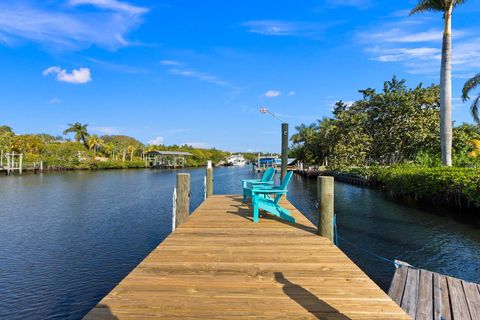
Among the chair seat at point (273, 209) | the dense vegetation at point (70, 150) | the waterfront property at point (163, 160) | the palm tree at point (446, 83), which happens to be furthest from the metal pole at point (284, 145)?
the waterfront property at point (163, 160)

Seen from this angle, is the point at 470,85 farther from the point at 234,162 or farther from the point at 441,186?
the point at 234,162

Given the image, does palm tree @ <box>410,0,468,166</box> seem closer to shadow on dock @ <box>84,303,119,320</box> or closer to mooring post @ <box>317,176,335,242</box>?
mooring post @ <box>317,176,335,242</box>

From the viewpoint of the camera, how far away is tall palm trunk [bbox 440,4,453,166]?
19391 mm

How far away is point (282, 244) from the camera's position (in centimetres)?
513

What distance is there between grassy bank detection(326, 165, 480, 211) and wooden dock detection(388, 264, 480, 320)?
442 inches

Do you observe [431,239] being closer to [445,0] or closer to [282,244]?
[282,244]

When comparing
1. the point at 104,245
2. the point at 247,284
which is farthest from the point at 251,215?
the point at 104,245

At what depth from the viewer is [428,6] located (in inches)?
817

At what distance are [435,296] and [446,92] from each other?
19.7 m

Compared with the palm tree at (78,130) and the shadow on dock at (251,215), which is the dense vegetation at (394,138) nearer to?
the shadow on dock at (251,215)

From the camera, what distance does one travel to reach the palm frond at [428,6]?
20.0 m

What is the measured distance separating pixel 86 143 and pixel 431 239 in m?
83.7

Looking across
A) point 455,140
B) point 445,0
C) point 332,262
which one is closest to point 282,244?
point 332,262

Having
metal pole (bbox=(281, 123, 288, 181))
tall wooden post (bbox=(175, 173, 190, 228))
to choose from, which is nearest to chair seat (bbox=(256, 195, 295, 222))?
tall wooden post (bbox=(175, 173, 190, 228))
